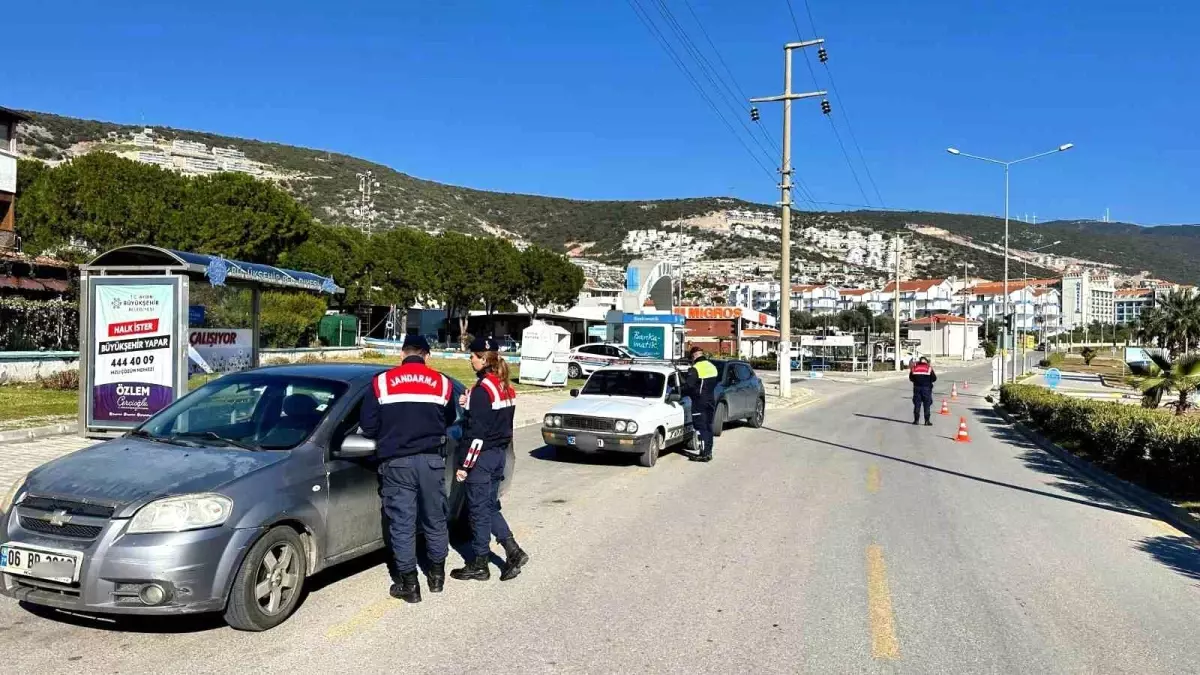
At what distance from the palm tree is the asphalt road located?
7.69 m

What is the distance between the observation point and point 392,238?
195 ft

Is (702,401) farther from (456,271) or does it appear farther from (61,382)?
(456,271)

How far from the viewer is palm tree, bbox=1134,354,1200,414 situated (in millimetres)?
16625

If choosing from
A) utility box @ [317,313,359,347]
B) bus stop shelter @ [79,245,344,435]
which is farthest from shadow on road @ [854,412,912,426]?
utility box @ [317,313,359,347]

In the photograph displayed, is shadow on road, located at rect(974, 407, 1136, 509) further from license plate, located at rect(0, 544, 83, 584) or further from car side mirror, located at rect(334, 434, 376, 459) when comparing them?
license plate, located at rect(0, 544, 83, 584)

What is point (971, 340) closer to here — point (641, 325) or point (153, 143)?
point (641, 325)

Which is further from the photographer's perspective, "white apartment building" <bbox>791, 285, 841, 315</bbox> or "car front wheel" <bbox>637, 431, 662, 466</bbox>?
"white apartment building" <bbox>791, 285, 841, 315</bbox>

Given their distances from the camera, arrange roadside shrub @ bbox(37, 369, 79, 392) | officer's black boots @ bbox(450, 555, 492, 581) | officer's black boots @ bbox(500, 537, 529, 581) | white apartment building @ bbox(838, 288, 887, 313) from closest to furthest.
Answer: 1. officer's black boots @ bbox(450, 555, 492, 581)
2. officer's black boots @ bbox(500, 537, 529, 581)
3. roadside shrub @ bbox(37, 369, 79, 392)
4. white apartment building @ bbox(838, 288, 887, 313)

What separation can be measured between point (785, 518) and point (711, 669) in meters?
4.61

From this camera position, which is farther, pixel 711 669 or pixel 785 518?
pixel 785 518

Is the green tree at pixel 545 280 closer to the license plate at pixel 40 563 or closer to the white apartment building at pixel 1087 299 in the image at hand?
the license plate at pixel 40 563

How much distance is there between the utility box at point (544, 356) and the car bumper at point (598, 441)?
1650 centimetres

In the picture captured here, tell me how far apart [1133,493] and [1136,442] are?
182 centimetres

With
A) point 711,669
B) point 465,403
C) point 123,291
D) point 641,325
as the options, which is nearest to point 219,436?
point 465,403
